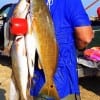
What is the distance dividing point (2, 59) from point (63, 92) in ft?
Result: 33.5

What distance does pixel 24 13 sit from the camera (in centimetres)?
321

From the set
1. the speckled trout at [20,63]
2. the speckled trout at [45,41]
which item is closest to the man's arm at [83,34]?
→ the speckled trout at [45,41]

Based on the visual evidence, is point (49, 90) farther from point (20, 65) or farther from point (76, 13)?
point (76, 13)

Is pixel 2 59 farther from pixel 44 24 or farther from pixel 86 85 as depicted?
pixel 44 24

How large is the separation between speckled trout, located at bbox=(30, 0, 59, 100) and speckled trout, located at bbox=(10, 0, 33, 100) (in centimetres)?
8

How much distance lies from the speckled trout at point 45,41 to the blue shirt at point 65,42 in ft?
0.31

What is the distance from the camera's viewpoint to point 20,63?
10.9ft

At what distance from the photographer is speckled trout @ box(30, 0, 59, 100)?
3.21m

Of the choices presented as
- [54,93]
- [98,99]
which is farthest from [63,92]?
[98,99]

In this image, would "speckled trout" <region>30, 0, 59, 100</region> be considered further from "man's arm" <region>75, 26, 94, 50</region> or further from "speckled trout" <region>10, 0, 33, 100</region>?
"man's arm" <region>75, 26, 94, 50</region>

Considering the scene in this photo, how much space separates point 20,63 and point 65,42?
0.43 metres

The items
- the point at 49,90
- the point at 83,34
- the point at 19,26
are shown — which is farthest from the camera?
the point at 83,34

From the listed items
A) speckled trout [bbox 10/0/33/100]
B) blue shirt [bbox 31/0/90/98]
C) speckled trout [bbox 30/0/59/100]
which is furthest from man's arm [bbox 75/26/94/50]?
speckled trout [bbox 10/0/33/100]

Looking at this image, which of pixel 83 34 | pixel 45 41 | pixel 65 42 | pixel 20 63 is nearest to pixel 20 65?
pixel 20 63
